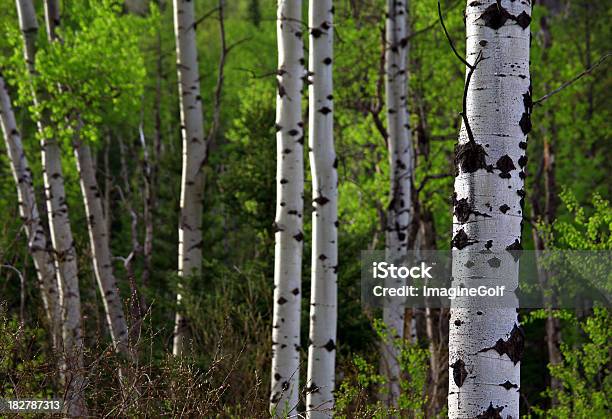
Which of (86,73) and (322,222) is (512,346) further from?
(86,73)

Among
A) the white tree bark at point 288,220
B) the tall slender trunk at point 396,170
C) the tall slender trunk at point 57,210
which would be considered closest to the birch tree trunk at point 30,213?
the tall slender trunk at point 57,210

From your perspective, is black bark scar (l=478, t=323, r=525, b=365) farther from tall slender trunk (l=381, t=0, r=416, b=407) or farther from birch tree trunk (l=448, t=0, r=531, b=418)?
tall slender trunk (l=381, t=0, r=416, b=407)

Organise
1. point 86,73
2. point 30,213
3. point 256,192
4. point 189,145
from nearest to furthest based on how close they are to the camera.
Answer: point 189,145 → point 86,73 → point 30,213 → point 256,192

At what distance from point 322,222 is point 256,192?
4621 mm

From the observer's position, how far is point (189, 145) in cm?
872

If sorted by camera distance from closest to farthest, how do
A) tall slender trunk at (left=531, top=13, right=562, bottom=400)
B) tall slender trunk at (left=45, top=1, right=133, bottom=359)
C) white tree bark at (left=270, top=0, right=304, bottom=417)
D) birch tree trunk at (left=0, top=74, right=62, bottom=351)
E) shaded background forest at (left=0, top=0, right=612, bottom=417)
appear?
shaded background forest at (left=0, top=0, right=612, bottom=417)
white tree bark at (left=270, top=0, right=304, bottom=417)
birch tree trunk at (left=0, top=74, right=62, bottom=351)
tall slender trunk at (left=45, top=1, right=133, bottom=359)
tall slender trunk at (left=531, top=13, right=562, bottom=400)

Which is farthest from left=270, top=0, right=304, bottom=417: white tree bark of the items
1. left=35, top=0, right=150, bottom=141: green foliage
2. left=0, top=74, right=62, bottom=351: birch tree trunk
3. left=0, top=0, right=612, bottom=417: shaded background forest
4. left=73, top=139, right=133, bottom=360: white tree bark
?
left=0, top=74, right=62, bottom=351: birch tree trunk

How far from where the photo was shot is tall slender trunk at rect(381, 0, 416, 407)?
28.8 ft

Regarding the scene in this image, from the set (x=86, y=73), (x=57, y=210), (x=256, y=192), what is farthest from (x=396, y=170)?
(x=57, y=210)

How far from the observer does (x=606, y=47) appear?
20.0 meters

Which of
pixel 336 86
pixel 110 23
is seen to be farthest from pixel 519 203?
pixel 336 86

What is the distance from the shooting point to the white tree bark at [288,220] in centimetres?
601

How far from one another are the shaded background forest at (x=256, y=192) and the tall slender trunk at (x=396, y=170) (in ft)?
0.95

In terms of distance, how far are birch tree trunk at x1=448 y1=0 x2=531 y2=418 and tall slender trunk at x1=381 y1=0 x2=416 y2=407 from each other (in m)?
5.84
